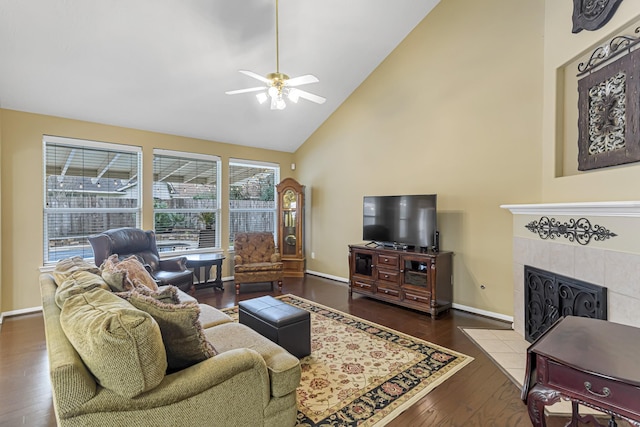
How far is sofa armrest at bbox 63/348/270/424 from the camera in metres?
1.16

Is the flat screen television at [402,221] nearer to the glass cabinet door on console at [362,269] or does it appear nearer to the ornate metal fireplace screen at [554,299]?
the glass cabinet door on console at [362,269]

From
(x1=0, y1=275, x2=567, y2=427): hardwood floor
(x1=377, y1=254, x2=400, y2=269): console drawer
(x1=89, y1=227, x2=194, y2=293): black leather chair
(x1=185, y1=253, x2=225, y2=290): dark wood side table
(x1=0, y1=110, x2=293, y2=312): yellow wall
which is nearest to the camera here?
(x1=0, y1=275, x2=567, y2=427): hardwood floor

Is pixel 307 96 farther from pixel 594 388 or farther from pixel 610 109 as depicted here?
pixel 594 388

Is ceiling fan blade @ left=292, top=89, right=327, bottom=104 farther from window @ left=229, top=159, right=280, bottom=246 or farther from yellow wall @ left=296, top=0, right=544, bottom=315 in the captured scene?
window @ left=229, top=159, right=280, bottom=246

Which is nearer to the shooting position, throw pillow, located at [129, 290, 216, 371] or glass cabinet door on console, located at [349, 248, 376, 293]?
throw pillow, located at [129, 290, 216, 371]

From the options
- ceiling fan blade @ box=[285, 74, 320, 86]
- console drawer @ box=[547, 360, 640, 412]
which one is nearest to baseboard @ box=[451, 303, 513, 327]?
console drawer @ box=[547, 360, 640, 412]

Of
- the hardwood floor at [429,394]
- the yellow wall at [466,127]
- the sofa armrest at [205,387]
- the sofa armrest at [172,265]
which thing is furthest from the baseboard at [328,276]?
the sofa armrest at [205,387]

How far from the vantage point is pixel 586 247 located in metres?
2.37

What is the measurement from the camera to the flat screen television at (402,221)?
3.86 metres

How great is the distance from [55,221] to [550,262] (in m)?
5.95

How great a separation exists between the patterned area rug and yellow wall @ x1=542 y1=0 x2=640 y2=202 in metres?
1.75

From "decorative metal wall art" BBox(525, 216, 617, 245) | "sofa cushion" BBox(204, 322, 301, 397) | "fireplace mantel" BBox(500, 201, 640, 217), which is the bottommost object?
"sofa cushion" BBox(204, 322, 301, 397)

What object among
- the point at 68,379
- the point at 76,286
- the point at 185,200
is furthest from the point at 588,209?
the point at 185,200

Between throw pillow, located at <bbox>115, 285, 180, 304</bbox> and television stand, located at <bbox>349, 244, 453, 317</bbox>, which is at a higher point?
throw pillow, located at <bbox>115, 285, 180, 304</bbox>
